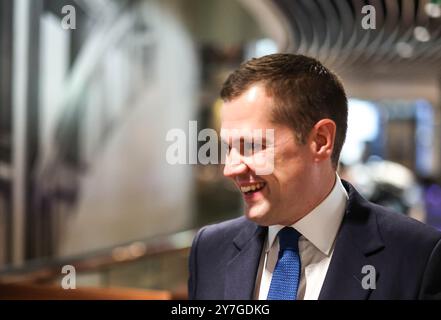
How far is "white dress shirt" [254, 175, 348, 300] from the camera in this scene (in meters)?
1.32

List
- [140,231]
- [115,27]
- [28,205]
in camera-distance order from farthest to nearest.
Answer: [140,231]
[115,27]
[28,205]

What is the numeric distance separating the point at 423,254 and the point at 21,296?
1613mm

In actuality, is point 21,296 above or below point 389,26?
below

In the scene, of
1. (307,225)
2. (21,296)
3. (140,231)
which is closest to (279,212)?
(307,225)

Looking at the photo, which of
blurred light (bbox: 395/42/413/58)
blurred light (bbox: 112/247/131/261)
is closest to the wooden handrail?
blurred light (bbox: 112/247/131/261)

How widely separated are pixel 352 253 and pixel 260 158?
0.29 m

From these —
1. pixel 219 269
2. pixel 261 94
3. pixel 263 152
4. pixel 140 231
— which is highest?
pixel 261 94

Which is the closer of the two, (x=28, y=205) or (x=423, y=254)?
(x=423, y=254)

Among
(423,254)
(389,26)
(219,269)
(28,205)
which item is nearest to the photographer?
(423,254)

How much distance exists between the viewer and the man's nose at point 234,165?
4.04 feet

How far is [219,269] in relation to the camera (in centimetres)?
145

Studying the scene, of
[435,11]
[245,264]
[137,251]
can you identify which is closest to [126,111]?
[137,251]

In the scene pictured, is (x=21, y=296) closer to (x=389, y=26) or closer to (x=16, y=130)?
(x=16, y=130)

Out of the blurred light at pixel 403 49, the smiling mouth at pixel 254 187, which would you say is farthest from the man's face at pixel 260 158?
the blurred light at pixel 403 49
